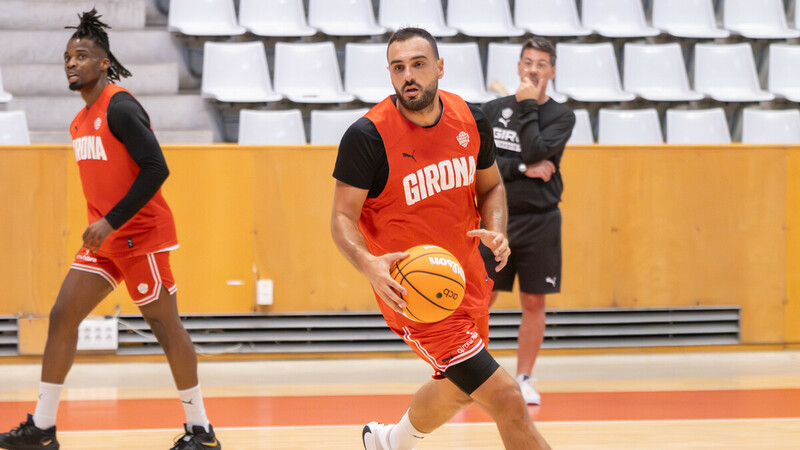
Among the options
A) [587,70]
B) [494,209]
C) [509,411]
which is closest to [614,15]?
[587,70]

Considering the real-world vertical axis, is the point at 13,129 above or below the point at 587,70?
below

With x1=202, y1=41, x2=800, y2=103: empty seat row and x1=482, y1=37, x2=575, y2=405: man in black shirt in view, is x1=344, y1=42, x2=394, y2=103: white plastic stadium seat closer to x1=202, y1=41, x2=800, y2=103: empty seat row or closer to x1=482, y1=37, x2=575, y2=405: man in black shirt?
x1=202, y1=41, x2=800, y2=103: empty seat row

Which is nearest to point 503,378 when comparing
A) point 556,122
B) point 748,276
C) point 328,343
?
point 556,122

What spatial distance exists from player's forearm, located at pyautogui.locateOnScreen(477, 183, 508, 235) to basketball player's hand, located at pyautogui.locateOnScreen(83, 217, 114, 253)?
1649 mm

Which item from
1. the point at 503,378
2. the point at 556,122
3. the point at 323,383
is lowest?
the point at 323,383

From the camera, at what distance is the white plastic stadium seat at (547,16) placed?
9.56 metres

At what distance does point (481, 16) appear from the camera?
9578mm

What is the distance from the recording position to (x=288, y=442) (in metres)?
4.53

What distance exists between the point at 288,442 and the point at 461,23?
610cm

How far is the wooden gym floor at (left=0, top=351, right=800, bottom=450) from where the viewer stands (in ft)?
15.1

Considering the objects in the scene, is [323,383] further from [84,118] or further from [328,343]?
[84,118]

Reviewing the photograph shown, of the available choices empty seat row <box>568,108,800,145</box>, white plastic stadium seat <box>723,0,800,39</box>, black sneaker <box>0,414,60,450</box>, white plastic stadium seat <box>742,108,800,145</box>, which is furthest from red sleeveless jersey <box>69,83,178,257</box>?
white plastic stadium seat <box>723,0,800,39</box>

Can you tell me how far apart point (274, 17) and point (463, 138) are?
21.1 ft

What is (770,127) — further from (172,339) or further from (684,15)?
(172,339)
